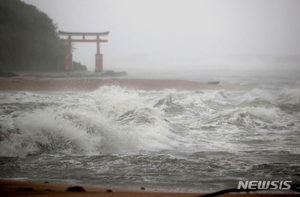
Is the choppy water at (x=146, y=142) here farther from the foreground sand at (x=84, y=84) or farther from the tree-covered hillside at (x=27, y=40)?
the tree-covered hillside at (x=27, y=40)

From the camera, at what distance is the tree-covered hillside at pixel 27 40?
2.69m

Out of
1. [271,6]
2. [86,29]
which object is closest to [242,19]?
[271,6]

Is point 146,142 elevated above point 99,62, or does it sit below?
below

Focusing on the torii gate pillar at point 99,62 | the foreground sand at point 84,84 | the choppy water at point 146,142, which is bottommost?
the choppy water at point 146,142

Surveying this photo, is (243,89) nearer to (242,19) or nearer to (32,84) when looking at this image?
(242,19)

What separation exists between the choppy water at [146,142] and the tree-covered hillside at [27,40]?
1.35 ft

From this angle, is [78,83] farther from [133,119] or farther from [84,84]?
[133,119]

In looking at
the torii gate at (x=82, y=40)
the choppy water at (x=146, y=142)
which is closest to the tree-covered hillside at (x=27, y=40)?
the torii gate at (x=82, y=40)

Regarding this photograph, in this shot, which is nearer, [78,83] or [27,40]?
[27,40]

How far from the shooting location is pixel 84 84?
127 inches

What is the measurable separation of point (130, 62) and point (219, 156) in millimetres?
2213

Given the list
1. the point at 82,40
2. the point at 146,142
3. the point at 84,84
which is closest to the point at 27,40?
the point at 82,40

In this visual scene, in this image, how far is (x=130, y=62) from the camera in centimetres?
340

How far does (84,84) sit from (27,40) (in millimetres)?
849
